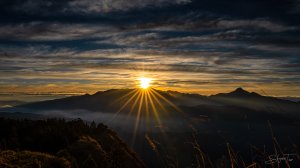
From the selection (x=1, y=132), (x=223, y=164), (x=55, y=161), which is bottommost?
(x=1, y=132)

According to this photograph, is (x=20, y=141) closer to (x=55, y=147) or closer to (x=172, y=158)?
(x=55, y=147)

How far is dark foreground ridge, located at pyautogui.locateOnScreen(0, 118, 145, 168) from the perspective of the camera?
1195 centimetres

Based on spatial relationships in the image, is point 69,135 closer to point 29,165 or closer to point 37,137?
point 37,137

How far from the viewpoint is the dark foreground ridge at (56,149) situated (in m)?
12.0

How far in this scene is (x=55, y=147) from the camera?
2662cm

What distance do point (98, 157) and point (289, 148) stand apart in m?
14.4

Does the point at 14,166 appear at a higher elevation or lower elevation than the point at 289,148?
lower

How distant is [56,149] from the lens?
25.9 metres

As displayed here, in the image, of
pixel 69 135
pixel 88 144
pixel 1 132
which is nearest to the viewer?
pixel 88 144

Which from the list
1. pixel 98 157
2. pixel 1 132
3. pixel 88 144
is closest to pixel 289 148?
pixel 98 157

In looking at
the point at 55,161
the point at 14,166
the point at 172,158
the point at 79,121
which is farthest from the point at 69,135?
the point at 172,158

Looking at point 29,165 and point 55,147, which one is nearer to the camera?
point 29,165

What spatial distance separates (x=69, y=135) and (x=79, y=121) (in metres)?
13.7

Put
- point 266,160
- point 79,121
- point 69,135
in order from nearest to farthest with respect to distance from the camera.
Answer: point 266,160
point 69,135
point 79,121
